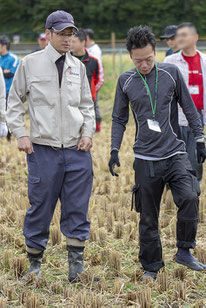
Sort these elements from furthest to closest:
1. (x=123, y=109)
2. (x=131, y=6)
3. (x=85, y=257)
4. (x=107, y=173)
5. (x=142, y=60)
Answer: (x=131, y=6) < (x=107, y=173) < (x=85, y=257) < (x=123, y=109) < (x=142, y=60)

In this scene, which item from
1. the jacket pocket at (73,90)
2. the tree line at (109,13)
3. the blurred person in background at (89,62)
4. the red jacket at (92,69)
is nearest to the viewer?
the jacket pocket at (73,90)

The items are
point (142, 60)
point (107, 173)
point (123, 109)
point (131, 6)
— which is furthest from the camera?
point (131, 6)

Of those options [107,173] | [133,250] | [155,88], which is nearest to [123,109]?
[155,88]

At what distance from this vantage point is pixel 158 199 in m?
4.25

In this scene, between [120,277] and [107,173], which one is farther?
[107,173]

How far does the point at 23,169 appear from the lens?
818cm

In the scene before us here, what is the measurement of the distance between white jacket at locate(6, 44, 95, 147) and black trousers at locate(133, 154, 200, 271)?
0.63 metres

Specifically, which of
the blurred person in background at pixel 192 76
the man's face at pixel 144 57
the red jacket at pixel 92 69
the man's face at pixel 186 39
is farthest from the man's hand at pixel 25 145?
the red jacket at pixel 92 69

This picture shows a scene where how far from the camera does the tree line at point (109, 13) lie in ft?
154

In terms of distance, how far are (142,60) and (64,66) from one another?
0.60m

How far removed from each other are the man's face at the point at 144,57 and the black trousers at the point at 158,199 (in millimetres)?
711

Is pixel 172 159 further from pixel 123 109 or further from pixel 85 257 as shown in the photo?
pixel 85 257

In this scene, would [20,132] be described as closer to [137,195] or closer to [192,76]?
[137,195]

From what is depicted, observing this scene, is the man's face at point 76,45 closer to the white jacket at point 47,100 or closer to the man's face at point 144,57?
the white jacket at point 47,100
